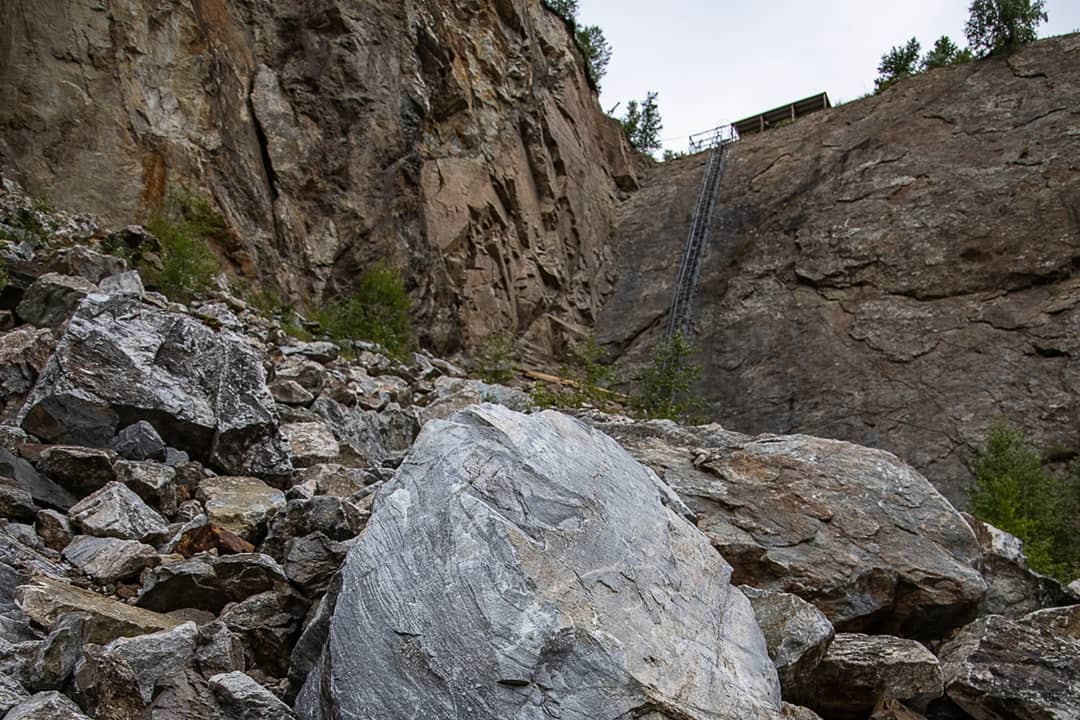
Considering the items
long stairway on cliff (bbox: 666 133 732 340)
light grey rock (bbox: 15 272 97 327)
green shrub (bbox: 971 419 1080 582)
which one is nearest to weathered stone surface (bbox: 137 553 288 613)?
light grey rock (bbox: 15 272 97 327)

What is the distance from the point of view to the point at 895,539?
4770 mm

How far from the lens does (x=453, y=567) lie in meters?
2.65

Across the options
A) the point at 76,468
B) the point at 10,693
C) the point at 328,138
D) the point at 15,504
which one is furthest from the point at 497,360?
the point at 10,693

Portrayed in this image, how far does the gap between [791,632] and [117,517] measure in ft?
9.53

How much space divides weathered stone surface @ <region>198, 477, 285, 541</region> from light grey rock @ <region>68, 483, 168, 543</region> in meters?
0.25

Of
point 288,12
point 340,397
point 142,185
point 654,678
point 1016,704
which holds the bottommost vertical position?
point 1016,704

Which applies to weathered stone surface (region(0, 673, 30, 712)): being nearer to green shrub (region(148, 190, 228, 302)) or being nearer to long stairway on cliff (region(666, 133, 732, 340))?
green shrub (region(148, 190, 228, 302))

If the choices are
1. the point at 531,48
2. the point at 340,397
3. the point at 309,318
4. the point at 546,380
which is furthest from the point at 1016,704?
the point at 531,48

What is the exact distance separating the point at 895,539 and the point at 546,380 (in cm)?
1040

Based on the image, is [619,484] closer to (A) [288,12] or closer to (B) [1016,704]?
(B) [1016,704]

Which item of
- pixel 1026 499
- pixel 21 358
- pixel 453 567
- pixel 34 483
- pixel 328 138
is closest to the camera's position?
pixel 453 567

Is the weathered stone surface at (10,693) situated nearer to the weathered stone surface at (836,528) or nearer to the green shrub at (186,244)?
the weathered stone surface at (836,528)

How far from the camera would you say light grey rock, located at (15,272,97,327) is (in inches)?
241

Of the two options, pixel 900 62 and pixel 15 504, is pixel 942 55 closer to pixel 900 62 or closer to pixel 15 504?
pixel 900 62
